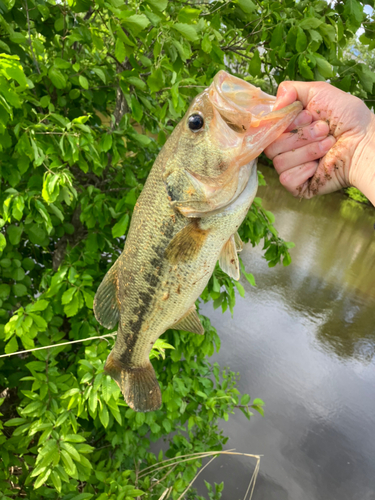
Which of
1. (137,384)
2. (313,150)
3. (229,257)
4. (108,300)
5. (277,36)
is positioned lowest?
(137,384)

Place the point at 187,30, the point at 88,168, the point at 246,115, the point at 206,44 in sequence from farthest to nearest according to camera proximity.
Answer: the point at 88,168
the point at 206,44
the point at 187,30
the point at 246,115

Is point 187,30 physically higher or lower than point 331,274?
higher

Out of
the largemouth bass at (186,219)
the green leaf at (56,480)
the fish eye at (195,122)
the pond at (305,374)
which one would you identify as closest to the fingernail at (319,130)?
the largemouth bass at (186,219)

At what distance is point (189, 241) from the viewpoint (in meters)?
1.15

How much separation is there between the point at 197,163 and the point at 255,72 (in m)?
1.08

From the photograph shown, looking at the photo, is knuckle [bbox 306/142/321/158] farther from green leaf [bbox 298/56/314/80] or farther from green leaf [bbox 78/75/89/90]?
green leaf [bbox 78/75/89/90]

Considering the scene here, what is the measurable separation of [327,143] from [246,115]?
33 centimetres

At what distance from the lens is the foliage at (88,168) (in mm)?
1448

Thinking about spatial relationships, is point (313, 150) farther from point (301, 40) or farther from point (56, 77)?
point (56, 77)

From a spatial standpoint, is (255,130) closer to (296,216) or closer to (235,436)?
(235,436)

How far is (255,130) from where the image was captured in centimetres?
97

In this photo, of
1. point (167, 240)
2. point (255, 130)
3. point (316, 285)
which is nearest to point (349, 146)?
point (255, 130)

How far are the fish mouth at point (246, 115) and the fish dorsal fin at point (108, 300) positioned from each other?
0.68 meters

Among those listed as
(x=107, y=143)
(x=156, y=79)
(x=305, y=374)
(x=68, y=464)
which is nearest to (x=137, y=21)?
(x=156, y=79)
